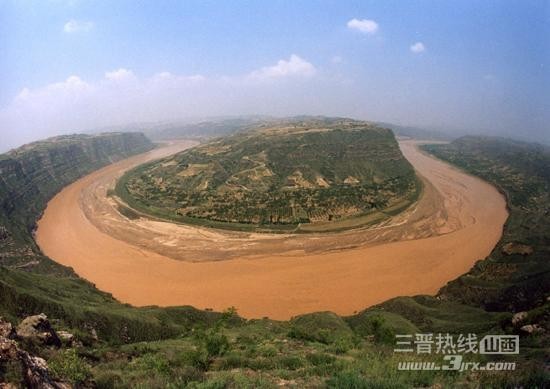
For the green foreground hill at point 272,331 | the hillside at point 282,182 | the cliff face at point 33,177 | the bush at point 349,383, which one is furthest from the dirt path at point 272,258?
the bush at point 349,383

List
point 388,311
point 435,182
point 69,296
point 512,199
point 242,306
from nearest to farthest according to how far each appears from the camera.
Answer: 1. point 69,296
2. point 388,311
3. point 242,306
4. point 512,199
5. point 435,182

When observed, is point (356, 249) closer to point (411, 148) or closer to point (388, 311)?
point (388, 311)

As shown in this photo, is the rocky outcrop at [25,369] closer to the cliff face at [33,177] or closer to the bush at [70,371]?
the bush at [70,371]

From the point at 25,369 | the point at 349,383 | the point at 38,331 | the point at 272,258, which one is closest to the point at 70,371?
the point at 25,369

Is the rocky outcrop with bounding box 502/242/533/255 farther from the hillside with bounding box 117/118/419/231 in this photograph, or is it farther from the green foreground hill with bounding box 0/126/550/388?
the hillside with bounding box 117/118/419/231

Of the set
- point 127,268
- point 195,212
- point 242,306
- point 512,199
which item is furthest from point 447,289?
point 512,199

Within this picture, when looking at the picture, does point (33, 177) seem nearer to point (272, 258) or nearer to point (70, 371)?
point (272, 258)
